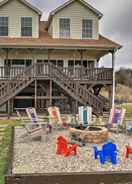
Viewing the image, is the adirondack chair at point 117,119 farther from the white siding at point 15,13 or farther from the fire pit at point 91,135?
the white siding at point 15,13

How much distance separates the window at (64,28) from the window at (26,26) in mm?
2183

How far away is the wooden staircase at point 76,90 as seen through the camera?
2088cm

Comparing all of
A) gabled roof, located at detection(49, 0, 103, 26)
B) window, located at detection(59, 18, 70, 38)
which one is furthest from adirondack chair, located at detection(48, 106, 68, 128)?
gabled roof, located at detection(49, 0, 103, 26)

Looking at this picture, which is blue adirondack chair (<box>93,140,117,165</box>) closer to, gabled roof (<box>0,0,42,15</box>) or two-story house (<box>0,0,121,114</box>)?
two-story house (<box>0,0,121,114</box>)

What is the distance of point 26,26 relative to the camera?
965 inches

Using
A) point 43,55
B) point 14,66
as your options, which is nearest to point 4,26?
point 14,66

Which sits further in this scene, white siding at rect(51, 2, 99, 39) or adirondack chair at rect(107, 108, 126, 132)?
white siding at rect(51, 2, 99, 39)

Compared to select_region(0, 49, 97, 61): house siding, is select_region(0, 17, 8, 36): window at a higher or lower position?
higher

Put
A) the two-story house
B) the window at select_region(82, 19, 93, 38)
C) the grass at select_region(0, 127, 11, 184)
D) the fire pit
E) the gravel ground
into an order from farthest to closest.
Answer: the window at select_region(82, 19, 93, 38) < the two-story house < the fire pit < the gravel ground < the grass at select_region(0, 127, 11, 184)

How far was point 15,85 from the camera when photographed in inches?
827

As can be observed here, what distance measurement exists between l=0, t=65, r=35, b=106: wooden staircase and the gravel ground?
28.3 ft

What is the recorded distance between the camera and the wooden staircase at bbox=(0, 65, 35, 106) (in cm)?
2064

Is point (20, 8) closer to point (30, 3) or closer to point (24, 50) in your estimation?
point (30, 3)

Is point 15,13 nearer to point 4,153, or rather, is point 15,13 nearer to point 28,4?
point 28,4
